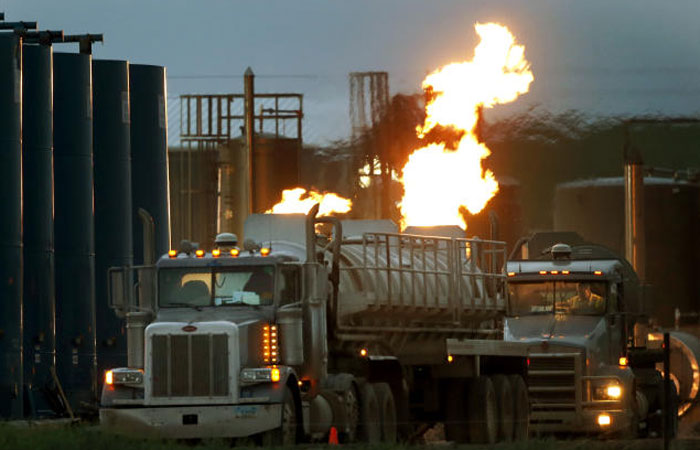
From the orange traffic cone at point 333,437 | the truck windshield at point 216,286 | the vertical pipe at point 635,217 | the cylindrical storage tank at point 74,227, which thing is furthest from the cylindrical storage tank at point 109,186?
the vertical pipe at point 635,217

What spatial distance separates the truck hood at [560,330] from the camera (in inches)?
1340

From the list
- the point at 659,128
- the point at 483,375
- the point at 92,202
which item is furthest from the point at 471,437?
the point at 659,128

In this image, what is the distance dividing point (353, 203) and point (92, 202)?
2114 centimetres

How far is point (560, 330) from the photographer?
113ft

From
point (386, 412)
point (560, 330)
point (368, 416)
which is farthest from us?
point (560, 330)

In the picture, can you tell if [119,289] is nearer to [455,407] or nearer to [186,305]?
[186,305]

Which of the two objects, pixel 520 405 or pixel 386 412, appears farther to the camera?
pixel 520 405

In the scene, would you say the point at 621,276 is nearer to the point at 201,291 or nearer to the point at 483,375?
the point at 483,375

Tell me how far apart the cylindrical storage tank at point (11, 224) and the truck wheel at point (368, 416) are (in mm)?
11640

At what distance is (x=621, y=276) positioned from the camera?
35625 millimetres

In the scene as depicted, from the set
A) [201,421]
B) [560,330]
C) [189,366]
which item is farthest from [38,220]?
[201,421]

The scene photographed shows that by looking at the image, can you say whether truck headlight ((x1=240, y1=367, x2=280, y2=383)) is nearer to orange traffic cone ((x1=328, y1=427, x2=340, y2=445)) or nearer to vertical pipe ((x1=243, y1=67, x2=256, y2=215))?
orange traffic cone ((x1=328, y1=427, x2=340, y2=445))

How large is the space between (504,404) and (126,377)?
9730 millimetres

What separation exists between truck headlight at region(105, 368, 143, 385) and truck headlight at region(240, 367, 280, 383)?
1.50 meters
